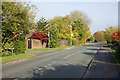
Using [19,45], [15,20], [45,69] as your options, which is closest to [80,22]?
[19,45]

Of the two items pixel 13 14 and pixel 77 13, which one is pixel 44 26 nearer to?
pixel 77 13

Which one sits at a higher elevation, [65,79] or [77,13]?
[77,13]

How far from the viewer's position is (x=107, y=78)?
7.36 meters

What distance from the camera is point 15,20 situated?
15812mm

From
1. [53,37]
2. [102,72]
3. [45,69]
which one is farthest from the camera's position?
[53,37]

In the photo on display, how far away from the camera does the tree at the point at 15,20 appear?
15734 mm

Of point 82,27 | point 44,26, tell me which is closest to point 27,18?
point 44,26

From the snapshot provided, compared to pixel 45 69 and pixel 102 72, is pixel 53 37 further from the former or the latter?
pixel 102 72

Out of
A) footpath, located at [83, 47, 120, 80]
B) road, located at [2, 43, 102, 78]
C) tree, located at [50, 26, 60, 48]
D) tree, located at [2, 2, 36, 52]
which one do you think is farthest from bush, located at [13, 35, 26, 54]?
tree, located at [50, 26, 60, 48]

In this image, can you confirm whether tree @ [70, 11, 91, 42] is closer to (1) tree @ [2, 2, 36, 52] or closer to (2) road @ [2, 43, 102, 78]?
(1) tree @ [2, 2, 36, 52]

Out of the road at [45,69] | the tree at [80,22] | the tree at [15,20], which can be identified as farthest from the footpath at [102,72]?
the tree at [80,22]

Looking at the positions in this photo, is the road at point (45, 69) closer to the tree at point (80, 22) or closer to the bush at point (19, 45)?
the bush at point (19, 45)

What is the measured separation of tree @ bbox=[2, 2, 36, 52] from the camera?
51.6 ft

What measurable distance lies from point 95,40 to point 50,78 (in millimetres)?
112477
